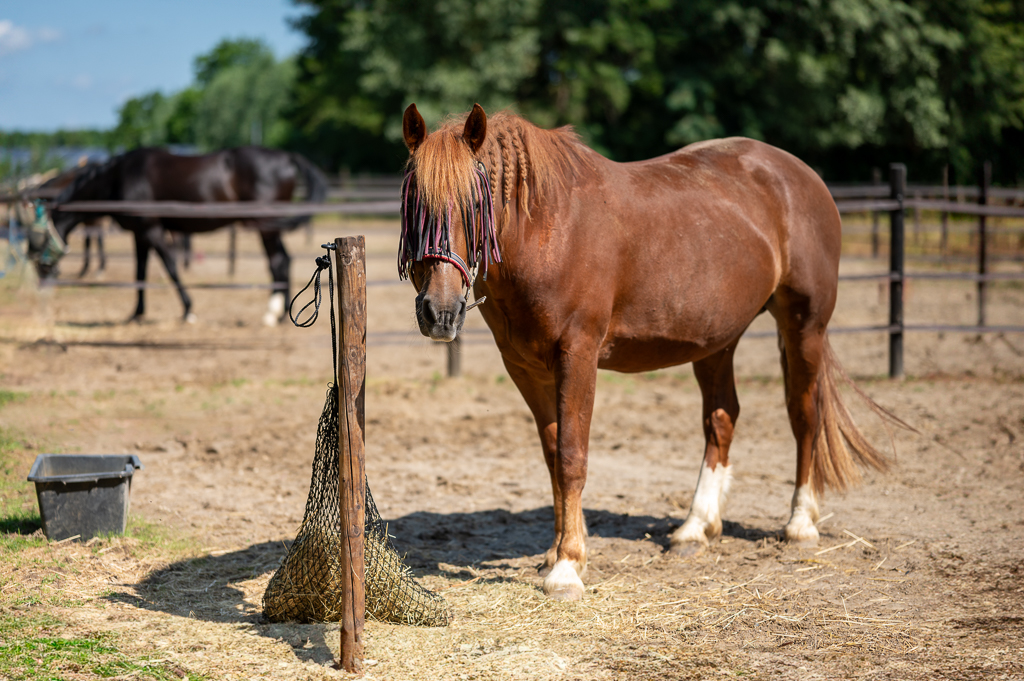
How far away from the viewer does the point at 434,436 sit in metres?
5.71

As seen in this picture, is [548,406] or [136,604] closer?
[136,604]

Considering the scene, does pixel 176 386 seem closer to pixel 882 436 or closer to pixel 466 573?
pixel 466 573

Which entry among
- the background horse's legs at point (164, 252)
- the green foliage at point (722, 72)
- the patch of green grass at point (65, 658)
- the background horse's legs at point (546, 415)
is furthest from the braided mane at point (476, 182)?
the green foliage at point (722, 72)

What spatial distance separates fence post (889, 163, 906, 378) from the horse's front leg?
4.87 metres

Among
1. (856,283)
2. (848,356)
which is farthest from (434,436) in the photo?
(856,283)

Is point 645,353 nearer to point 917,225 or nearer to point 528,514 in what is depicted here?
point 528,514

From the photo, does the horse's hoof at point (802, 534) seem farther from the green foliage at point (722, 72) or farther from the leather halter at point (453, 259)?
the green foliage at point (722, 72)

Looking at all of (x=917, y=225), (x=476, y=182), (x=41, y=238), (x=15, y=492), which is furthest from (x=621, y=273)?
(x=917, y=225)

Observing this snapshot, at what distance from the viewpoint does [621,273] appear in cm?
330

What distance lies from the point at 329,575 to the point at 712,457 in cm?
192

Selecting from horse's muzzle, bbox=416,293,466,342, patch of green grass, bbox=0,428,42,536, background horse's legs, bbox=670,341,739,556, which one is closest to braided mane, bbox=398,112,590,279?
horse's muzzle, bbox=416,293,466,342

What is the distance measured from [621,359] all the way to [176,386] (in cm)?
466

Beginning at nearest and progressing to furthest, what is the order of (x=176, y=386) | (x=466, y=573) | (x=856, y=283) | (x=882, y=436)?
(x=466, y=573) < (x=882, y=436) < (x=176, y=386) < (x=856, y=283)

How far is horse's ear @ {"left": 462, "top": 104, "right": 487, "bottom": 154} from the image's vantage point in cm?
276
